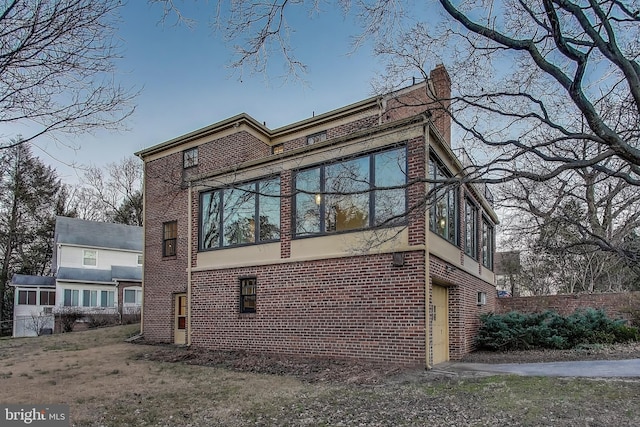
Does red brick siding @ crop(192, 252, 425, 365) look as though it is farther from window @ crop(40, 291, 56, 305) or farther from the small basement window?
window @ crop(40, 291, 56, 305)

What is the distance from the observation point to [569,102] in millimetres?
7621

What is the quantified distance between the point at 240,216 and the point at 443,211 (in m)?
5.61

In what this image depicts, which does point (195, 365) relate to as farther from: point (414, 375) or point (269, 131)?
point (269, 131)

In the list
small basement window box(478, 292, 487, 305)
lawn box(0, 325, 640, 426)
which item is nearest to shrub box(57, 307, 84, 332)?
lawn box(0, 325, 640, 426)

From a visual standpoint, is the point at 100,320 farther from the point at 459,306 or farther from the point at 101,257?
the point at 459,306

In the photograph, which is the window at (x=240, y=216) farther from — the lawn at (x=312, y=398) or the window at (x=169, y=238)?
the lawn at (x=312, y=398)

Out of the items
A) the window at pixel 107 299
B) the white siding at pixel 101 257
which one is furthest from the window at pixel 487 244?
the white siding at pixel 101 257

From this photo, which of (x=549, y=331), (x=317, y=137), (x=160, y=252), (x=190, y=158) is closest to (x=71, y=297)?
(x=160, y=252)

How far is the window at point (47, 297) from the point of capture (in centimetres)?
3023

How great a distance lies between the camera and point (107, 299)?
30.1 meters

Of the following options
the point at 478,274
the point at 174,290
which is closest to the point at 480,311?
the point at 478,274

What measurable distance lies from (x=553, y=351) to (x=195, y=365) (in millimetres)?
9444

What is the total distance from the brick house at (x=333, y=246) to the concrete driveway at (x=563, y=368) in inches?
33.4

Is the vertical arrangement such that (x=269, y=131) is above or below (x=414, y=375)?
above
